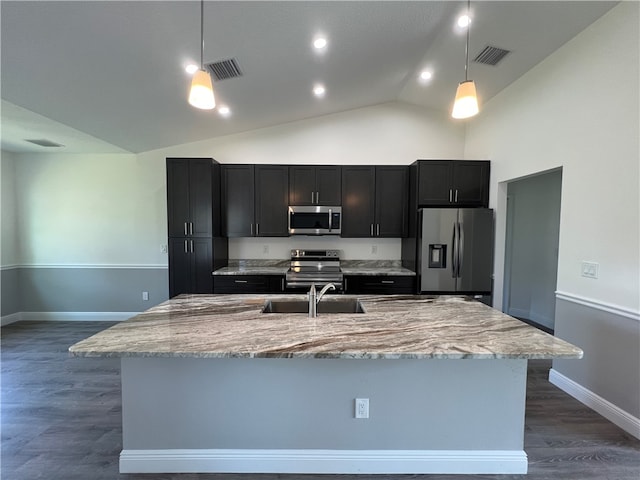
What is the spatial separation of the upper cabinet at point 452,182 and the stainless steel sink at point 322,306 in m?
2.18

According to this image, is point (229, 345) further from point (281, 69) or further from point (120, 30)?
point (281, 69)

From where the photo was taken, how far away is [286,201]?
4.21 metres

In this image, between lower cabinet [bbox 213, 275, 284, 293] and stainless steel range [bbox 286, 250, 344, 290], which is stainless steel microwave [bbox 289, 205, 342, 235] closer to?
stainless steel range [bbox 286, 250, 344, 290]

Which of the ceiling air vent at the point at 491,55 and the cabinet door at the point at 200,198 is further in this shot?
the cabinet door at the point at 200,198

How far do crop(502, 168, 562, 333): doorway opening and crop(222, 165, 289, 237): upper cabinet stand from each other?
10.4 feet

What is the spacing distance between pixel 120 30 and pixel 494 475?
12.1 ft

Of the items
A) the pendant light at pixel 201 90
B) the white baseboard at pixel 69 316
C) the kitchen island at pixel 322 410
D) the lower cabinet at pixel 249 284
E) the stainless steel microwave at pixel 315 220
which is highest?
the pendant light at pixel 201 90

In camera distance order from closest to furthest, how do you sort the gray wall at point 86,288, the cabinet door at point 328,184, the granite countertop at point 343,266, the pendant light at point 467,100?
the pendant light at point 467,100 → the granite countertop at point 343,266 → the cabinet door at point 328,184 → the gray wall at point 86,288

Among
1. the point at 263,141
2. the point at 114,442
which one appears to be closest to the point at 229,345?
the point at 114,442

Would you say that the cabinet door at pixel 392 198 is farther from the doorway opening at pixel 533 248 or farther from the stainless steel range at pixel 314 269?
the doorway opening at pixel 533 248

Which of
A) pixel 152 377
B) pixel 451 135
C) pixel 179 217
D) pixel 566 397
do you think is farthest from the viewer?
pixel 451 135

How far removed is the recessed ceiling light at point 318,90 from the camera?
3.48 metres

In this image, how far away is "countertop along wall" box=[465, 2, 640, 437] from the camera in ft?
7.12

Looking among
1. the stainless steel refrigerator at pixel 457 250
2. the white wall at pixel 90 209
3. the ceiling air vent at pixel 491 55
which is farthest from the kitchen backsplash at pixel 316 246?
the ceiling air vent at pixel 491 55
